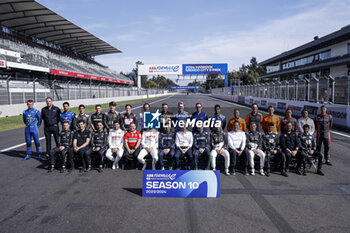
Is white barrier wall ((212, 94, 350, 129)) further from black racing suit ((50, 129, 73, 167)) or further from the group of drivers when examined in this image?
black racing suit ((50, 129, 73, 167))

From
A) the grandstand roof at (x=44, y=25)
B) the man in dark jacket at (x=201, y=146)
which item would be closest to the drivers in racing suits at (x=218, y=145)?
the man in dark jacket at (x=201, y=146)

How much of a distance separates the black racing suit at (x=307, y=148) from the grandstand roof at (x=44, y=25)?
3212 cm

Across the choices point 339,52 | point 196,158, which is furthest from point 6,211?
point 339,52

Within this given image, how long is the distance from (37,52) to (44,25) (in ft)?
13.6

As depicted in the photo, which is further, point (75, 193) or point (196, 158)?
point (196, 158)

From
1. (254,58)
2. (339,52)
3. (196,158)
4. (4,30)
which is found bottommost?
(196,158)

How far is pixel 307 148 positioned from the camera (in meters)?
6.57

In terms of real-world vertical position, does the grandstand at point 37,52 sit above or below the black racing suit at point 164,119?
above

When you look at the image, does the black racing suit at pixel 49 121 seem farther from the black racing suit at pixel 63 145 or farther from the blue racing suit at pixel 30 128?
the black racing suit at pixel 63 145

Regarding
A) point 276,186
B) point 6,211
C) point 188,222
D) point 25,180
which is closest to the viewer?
point 188,222

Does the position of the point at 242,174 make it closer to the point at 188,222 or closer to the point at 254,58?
the point at 188,222

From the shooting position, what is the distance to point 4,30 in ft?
110

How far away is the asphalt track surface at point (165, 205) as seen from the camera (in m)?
3.79

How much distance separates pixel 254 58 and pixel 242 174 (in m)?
148
